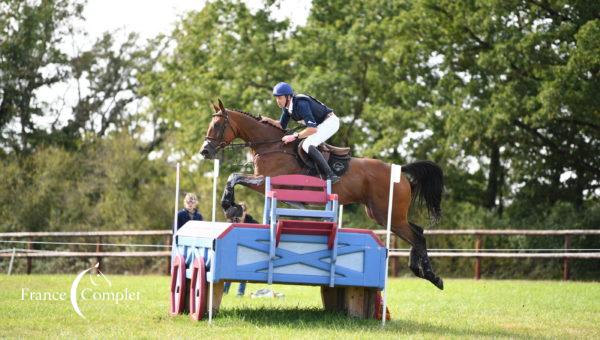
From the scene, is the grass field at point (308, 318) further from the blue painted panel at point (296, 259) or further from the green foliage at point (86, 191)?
the green foliage at point (86, 191)

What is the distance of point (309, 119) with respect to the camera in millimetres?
10078

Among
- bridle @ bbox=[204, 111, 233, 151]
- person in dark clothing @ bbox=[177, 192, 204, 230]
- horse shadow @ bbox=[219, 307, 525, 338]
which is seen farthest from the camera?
person in dark clothing @ bbox=[177, 192, 204, 230]

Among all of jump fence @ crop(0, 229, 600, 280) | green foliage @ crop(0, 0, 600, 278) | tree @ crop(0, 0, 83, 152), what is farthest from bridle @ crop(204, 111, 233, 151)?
tree @ crop(0, 0, 83, 152)

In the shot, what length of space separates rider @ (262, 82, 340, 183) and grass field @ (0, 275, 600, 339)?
1.69 metres

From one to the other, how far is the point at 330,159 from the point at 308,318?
6.95 feet

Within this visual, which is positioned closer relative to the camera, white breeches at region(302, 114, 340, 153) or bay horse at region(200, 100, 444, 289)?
white breeches at region(302, 114, 340, 153)

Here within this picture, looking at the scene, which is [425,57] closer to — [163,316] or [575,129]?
[575,129]

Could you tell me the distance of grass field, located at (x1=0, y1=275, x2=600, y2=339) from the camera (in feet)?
26.9

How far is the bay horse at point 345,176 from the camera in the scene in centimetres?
1040

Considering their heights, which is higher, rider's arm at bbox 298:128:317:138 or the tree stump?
rider's arm at bbox 298:128:317:138

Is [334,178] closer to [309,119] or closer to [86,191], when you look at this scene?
[309,119]

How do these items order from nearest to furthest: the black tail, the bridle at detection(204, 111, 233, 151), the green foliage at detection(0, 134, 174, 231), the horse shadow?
the horse shadow, the bridle at detection(204, 111, 233, 151), the black tail, the green foliage at detection(0, 134, 174, 231)

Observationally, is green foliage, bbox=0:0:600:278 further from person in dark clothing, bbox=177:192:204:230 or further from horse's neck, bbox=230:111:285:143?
horse's neck, bbox=230:111:285:143

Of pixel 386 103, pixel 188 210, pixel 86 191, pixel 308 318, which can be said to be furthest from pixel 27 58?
pixel 308 318
